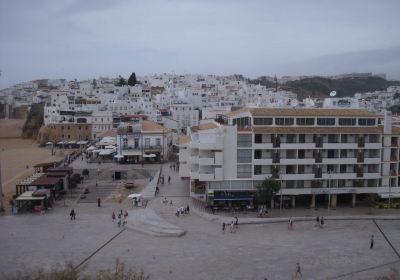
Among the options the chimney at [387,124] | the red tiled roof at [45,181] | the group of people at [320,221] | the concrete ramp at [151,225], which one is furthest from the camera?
the red tiled roof at [45,181]

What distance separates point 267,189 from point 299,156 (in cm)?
447

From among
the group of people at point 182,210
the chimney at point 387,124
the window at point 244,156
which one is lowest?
the group of people at point 182,210

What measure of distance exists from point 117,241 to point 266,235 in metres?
9.63

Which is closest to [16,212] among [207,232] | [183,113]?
[207,232]

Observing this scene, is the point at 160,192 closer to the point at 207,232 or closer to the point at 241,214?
the point at 241,214

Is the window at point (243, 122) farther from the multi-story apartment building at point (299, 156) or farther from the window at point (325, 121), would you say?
the window at point (325, 121)

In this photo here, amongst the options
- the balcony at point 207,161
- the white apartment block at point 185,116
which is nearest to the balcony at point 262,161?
the balcony at point 207,161

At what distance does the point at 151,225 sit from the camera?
30.9 m

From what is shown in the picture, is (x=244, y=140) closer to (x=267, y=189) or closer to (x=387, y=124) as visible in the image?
(x=267, y=189)

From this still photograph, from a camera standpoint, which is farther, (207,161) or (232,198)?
(232,198)

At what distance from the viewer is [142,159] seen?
56062 mm

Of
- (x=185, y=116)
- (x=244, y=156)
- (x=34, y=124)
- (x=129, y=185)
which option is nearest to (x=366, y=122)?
(x=244, y=156)

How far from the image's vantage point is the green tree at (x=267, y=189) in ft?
114

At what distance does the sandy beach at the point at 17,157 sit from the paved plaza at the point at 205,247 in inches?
432
